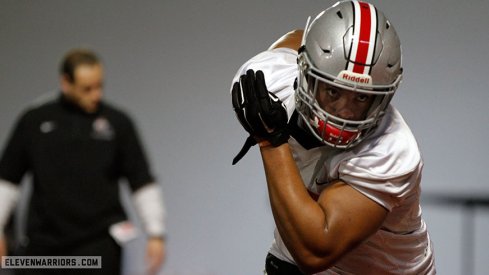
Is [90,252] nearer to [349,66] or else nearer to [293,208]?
[293,208]

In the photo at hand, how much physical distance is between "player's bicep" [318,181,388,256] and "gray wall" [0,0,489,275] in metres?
1.59

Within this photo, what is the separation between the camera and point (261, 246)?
10.9ft

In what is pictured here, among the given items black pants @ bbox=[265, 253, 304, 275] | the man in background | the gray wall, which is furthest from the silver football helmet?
the gray wall

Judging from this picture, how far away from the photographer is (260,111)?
1580 mm

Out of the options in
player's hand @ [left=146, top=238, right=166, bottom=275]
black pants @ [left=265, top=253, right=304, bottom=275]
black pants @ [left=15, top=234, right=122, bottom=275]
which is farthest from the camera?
player's hand @ [left=146, top=238, right=166, bottom=275]

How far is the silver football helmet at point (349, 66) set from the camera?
1554 millimetres

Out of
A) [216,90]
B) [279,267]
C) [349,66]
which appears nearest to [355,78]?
[349,66]

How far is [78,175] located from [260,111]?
4.26 ft

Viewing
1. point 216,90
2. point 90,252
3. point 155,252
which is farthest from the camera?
point 216,90

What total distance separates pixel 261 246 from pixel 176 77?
742 mm

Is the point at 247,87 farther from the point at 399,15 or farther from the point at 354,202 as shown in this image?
the point at 399,15

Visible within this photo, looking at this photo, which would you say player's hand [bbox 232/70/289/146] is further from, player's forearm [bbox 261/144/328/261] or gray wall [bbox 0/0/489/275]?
gray wall [bbox 0/0/489/275]

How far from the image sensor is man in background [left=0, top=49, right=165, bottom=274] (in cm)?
272

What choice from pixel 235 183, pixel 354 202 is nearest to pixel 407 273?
pixel 354 202
